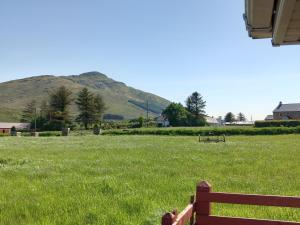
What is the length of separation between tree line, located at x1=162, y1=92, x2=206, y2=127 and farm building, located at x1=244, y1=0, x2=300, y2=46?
152 m

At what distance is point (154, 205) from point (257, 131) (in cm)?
6097

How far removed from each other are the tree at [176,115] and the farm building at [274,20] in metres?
153

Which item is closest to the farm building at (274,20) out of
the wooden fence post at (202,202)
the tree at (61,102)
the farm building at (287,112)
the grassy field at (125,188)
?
the wooden fence post at (202,202)

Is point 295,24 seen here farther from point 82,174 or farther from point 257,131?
point 257,131

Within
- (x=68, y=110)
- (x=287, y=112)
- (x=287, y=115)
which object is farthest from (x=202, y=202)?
(x=287, y=112)

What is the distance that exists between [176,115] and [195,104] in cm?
1461

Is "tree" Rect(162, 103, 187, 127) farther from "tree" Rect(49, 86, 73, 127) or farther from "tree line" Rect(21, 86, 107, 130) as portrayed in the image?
"tree" Rect(49, 86, 73, 127)

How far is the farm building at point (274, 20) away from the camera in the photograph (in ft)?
12.4

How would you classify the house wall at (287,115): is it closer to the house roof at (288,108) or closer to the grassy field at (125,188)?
the house roof at (288,108)

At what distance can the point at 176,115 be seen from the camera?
16088 cm

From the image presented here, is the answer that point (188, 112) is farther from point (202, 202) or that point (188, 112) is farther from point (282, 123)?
point (202, 202)

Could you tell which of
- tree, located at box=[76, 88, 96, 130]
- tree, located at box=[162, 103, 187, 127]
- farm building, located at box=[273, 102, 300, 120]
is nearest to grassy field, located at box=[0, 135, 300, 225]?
tree, located at box=[76, 88, 96, 130]

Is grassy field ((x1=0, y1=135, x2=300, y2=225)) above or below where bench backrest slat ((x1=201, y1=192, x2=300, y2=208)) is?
below

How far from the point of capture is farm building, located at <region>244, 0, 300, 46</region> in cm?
378
